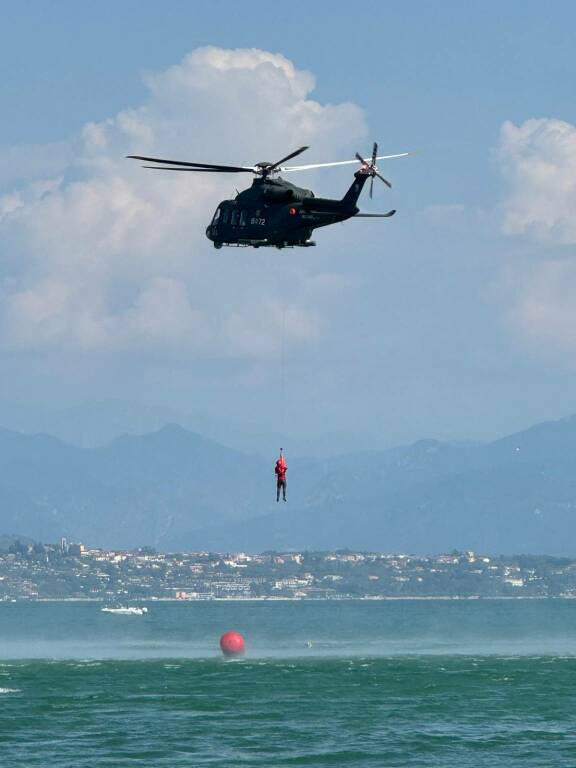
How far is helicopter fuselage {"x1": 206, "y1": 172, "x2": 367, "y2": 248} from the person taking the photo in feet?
310

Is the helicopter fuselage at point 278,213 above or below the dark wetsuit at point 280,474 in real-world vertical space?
above

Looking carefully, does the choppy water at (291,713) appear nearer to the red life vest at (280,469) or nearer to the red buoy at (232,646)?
the red buoy at (232,646)

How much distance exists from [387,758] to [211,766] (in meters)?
11.1

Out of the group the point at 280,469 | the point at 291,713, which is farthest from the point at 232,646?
the point at 280,469

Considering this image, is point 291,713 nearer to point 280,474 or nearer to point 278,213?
point 280,474

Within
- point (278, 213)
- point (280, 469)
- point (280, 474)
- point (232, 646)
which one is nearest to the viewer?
point (280, 474)

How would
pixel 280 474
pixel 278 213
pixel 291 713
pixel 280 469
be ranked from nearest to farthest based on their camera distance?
1. pixel 280 474
2. pixel 280 469
3. pixel 278 213
4. pixel 291 713

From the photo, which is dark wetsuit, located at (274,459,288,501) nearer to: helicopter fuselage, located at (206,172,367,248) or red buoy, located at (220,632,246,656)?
helicopter fuselage, located at (206,172,367,248)

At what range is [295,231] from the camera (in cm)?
9525

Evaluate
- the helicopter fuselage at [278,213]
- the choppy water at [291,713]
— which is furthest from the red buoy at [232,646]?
the helicopter fuselage at [278,213]

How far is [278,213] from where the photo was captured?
313ft

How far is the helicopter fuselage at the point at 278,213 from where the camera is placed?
94613 mm

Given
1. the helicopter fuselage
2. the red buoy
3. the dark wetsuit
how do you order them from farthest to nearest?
the red buoy
the helicopter fuselage
the dark wetsuit

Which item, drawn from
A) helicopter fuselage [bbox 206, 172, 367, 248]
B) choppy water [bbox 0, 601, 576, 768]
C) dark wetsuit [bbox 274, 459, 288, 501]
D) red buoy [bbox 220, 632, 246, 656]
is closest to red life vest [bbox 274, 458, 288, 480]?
dark wetsuit [bbox 274, 459, 288, 501]
